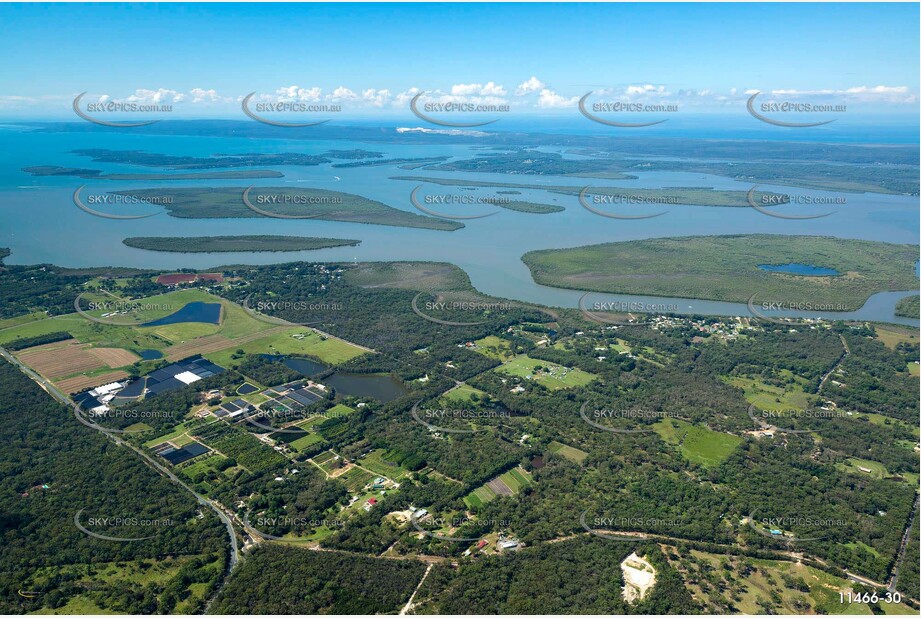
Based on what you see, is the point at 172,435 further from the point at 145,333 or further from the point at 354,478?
the point at 145,333

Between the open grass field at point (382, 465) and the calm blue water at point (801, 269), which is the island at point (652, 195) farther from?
the open grass field at point (382, 465)

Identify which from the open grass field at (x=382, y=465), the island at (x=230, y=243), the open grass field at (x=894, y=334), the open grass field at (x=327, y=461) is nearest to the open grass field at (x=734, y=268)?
the open grass field at (x=894, y=334)

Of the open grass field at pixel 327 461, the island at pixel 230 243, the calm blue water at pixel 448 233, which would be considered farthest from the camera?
the island at pixel 230 243

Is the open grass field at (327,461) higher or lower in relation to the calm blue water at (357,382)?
lower

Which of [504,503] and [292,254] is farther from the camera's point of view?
[292,254]

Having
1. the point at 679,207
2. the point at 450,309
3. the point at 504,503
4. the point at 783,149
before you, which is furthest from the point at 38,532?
the point at 783,149

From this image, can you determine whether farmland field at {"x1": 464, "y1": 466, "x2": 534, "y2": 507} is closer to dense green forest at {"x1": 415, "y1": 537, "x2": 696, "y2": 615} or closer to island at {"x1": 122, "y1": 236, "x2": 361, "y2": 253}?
dense green forest at {"x1": 415, "y1": 537, "x2": 696, "y2": 615}

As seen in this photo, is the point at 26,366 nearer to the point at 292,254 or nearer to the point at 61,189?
the point at 292,254
